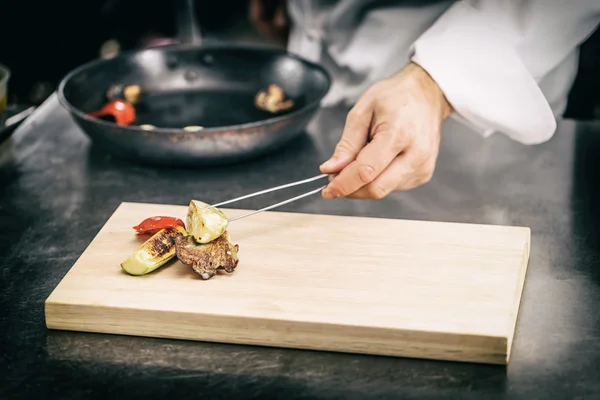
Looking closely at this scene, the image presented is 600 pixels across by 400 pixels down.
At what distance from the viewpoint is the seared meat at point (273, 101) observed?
161cm

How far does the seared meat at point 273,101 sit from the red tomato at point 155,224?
528mm

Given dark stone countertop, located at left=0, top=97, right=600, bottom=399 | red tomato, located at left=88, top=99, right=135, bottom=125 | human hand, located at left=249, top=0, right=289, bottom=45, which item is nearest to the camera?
dark stone countertop, located at left=0, top=97, right=600, bottom=399

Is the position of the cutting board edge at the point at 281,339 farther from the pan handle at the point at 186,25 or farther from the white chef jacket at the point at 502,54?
the pan handle at the point at 186,25

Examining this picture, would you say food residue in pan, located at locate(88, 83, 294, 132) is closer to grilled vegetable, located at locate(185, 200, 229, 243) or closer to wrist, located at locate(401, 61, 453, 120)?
wrist, located at locate(401, 61, 453, 120)

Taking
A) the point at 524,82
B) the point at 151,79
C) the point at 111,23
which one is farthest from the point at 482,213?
the point at 111,23

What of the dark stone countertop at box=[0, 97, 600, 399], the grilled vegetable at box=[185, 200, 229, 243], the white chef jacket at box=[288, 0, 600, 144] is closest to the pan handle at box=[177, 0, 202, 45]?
the dark stone countertop at box=[0, 97, 600, 399]

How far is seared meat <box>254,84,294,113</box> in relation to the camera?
1.61 meters

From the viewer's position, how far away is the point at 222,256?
1.02 m

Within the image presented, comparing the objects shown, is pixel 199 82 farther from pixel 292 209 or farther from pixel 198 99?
pixel 292 209

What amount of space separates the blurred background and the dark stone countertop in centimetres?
95

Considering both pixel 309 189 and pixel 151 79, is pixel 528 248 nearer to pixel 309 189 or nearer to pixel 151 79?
pixel 309 189

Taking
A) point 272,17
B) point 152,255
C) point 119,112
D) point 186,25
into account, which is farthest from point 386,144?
point 272,17

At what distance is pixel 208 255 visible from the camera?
102cm

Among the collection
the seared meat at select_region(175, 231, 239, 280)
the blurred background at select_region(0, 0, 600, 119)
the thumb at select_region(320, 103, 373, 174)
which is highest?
the thumb at select_region(320, 103, 373, 174)
